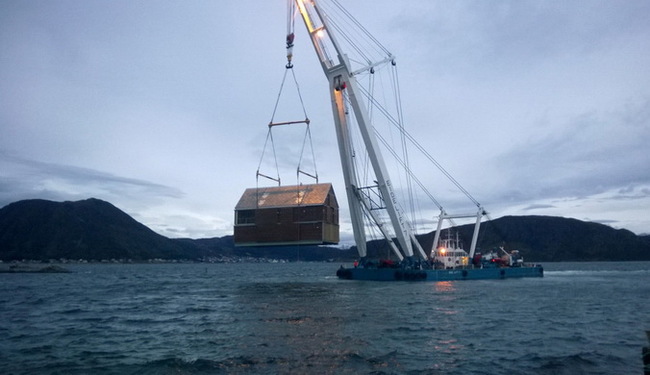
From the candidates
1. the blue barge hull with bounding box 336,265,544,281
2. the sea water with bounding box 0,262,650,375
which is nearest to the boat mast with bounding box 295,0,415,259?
the blue barge hull with bounding box 336,265,544,281

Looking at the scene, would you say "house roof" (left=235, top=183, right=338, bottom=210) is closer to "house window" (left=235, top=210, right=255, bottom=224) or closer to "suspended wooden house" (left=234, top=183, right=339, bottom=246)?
"suspended wooden house" (left=234, top=183, right=339, bottom=246)

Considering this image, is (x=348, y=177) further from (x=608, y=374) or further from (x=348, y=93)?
(x=608, y=374)

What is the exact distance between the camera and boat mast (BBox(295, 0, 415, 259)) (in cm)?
4028

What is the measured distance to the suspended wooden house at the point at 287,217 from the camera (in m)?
32.4

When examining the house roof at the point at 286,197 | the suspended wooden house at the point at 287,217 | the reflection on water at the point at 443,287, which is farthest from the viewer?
the reflection on water at the point at 443,287

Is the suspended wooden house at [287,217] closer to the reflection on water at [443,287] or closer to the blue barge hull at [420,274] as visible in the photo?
Answer: the reflection on water at [443,287]

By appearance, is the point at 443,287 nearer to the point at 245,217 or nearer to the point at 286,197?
the point at 286,197

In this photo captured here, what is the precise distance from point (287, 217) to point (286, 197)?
1.63 meters


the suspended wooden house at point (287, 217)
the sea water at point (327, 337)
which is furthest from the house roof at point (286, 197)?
the sea water at point (327, 337)

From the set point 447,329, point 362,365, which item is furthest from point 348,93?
point 362,365

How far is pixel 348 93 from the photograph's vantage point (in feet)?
135

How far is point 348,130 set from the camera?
42.6m

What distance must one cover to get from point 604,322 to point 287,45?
28.9m

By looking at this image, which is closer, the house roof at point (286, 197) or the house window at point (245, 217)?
Answer: the house roof at point (286, 197)
